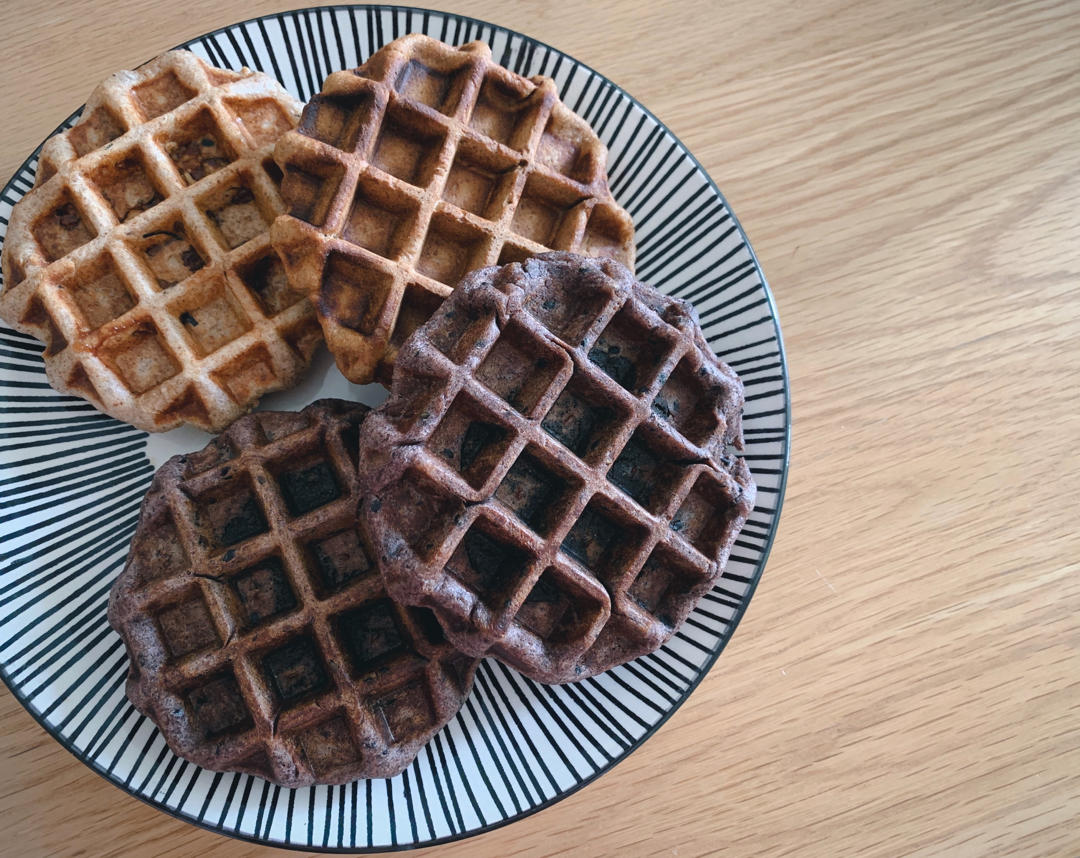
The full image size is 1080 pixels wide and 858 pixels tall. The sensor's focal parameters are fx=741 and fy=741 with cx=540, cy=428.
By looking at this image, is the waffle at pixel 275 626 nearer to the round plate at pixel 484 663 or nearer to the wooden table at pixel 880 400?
the round plate at pixel 484 663

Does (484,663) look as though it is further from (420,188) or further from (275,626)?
(420,188)

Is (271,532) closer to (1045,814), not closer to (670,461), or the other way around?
(670,461)

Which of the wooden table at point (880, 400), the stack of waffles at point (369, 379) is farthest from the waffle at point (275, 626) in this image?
the wooden table at point (880, 400)

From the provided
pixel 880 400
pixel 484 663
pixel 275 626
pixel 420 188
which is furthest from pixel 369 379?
pixel 880 400

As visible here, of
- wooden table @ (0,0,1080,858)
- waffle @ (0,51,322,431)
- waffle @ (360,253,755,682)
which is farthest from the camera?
wooden table @ (0,0,1080,858)

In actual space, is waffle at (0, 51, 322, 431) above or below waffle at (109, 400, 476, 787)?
above

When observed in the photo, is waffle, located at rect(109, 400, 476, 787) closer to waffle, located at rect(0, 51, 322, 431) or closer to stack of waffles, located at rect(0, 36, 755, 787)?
stack of waffles, located at rect(0, 36, 755, 787)

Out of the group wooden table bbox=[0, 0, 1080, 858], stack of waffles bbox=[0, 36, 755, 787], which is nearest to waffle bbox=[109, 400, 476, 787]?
stack of waffles bbox=[0, 36, 755, 787]
